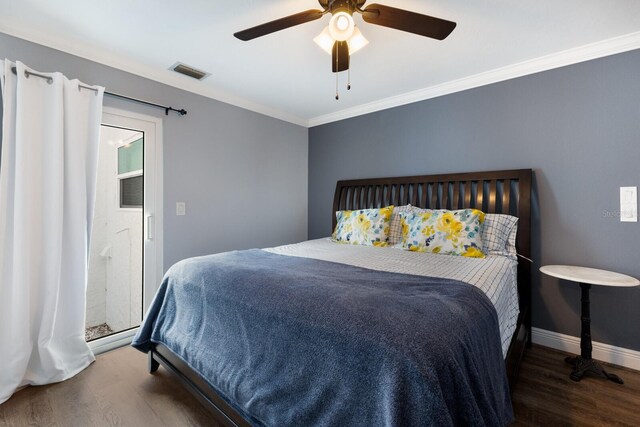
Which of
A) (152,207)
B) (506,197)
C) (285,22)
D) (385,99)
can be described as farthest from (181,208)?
(506,197)

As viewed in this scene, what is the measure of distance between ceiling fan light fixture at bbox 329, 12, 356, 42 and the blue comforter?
1.33m

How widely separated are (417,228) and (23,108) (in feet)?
9.71

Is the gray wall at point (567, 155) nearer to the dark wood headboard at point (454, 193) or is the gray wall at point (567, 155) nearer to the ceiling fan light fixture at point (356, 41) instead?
the dark wood headboard at point (454, 193)

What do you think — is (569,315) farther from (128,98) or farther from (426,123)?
(128,98)

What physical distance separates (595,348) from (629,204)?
113cm

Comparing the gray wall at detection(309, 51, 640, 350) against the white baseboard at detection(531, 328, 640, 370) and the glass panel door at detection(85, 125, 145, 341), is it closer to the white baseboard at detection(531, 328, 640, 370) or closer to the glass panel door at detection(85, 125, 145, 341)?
the white baseboard at detection(531, 328, 640, 370)

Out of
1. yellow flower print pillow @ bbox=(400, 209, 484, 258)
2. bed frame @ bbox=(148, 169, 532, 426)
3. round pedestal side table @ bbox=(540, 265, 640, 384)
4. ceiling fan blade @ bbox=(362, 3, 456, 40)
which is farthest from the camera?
yellow flower print pillow @ bbox=(400, 209, 484, 258)

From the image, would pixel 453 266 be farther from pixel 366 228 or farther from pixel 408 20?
pixel 408 20

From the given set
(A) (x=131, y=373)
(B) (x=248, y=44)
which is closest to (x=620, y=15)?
(B) (x=248, y=44)

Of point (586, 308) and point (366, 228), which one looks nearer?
point (586, 308)

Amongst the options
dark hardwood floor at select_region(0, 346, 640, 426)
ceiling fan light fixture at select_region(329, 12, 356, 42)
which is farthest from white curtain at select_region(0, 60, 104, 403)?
ceiling fan light fixture at select_region(329, 12, 356, 42)

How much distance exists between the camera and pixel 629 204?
2078mm

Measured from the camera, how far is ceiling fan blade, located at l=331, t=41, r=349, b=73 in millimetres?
1735

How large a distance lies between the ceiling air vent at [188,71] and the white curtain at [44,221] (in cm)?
64
